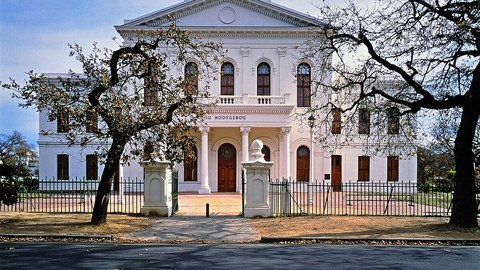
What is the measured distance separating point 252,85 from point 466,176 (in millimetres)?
24582

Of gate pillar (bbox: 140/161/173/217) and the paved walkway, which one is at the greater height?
gate pillar (bbox: 140/161/173/217)

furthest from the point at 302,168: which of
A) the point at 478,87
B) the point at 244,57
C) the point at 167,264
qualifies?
the point at 167,264

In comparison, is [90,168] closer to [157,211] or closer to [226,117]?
[226,117]

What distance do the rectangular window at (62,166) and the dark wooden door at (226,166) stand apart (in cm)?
1294

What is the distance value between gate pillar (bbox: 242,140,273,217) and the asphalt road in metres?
5.50

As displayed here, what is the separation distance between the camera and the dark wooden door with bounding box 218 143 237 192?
38500mm

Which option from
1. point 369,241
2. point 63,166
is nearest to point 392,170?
point 63,166

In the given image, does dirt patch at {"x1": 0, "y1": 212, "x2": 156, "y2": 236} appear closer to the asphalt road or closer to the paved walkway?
the paved walkway

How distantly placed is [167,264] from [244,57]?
30.7m

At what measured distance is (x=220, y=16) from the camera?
39.4 meters

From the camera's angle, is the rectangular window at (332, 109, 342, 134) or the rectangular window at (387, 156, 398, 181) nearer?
the rectangular window at (332, 109, 342, 134)

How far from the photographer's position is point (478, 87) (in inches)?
611

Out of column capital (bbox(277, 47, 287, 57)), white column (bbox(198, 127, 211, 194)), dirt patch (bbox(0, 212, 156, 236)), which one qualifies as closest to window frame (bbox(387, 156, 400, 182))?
column capital (bbox(277, 47, 287, 57))

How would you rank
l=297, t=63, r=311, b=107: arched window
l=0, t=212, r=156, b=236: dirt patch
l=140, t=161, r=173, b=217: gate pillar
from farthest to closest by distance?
l=297, t=63, r=311, b=107: arched window → l=140, t=161, r=173, b=217: gate pillar → l=0, t=212, r=156, b=236: dirt patch
